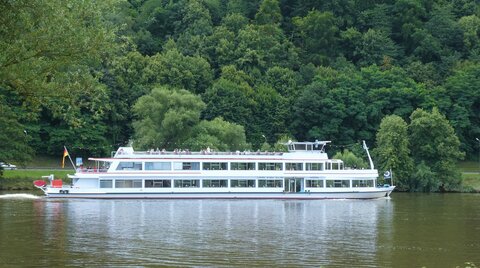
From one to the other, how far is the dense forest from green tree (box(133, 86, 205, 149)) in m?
0.15

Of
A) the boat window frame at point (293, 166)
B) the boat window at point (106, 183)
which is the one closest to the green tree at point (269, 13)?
the boat window frame at point (293, 166)

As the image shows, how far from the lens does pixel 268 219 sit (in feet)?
204

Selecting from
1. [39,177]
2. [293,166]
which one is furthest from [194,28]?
[293,166]

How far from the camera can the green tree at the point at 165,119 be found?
3716 inches

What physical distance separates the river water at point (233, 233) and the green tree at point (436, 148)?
20624 millimetres

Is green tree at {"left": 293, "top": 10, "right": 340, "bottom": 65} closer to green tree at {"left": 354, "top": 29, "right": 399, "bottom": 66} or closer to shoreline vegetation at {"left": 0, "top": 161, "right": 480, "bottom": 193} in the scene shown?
green tree at {"left": 354, "top": 29, "right": 399, "bottom": 66}

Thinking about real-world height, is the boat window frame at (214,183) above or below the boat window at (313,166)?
below

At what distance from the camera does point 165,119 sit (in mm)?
94188

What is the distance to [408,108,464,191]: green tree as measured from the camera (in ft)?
323

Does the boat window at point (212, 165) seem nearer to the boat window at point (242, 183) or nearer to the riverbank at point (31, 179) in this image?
the boat window at point (242, 183)

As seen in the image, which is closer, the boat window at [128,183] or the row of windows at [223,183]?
the boat window at [128,183]

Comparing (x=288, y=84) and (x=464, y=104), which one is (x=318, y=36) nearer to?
(x=288, y=84)

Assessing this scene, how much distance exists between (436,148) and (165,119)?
3010 cm

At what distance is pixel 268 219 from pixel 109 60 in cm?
2817
